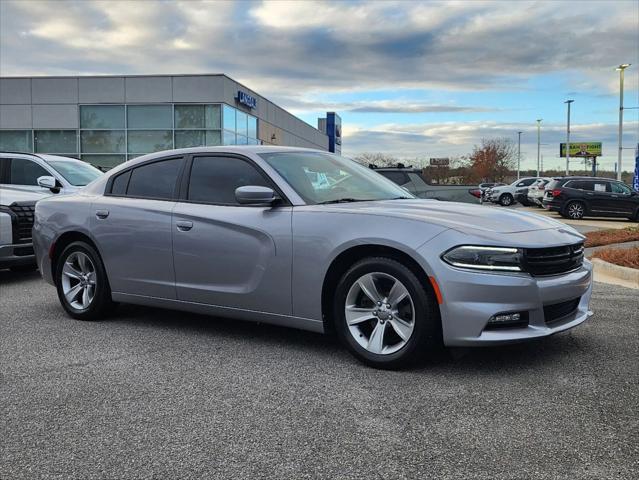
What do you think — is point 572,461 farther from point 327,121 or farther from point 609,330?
point 327,121

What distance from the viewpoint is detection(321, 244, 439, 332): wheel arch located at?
13.1 feet

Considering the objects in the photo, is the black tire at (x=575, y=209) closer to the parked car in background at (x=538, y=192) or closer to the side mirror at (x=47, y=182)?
the parked car in background at (x=538, y=192)

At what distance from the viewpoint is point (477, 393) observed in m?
3.68

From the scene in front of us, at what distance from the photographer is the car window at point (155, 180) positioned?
5.35 metres

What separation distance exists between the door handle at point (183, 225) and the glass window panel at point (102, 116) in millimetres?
25205

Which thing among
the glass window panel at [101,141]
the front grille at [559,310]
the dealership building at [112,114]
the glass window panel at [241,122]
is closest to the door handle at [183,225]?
the front grille at [559,310]

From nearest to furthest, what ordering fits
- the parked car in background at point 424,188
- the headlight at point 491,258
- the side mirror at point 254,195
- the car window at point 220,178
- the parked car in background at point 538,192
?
the headlight at point 491,258, the side mirror at point 254,195, the car window at point 220,178, the parked car in background at point 424,188, the parked car in background at point 538,192

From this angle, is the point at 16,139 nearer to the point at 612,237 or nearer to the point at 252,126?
the point at 252,126

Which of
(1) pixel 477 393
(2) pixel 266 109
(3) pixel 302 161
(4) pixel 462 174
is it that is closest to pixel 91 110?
(2) pixel 266 109

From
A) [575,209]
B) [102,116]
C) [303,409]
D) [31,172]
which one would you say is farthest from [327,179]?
[102,116]

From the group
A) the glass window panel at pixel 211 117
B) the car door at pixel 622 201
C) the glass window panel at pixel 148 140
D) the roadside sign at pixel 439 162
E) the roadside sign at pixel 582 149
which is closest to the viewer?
the car door at pixel 622 201

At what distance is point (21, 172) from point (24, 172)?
0.05 m

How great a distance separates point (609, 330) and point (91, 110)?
27.3 m

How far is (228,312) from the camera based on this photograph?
15.8ft
